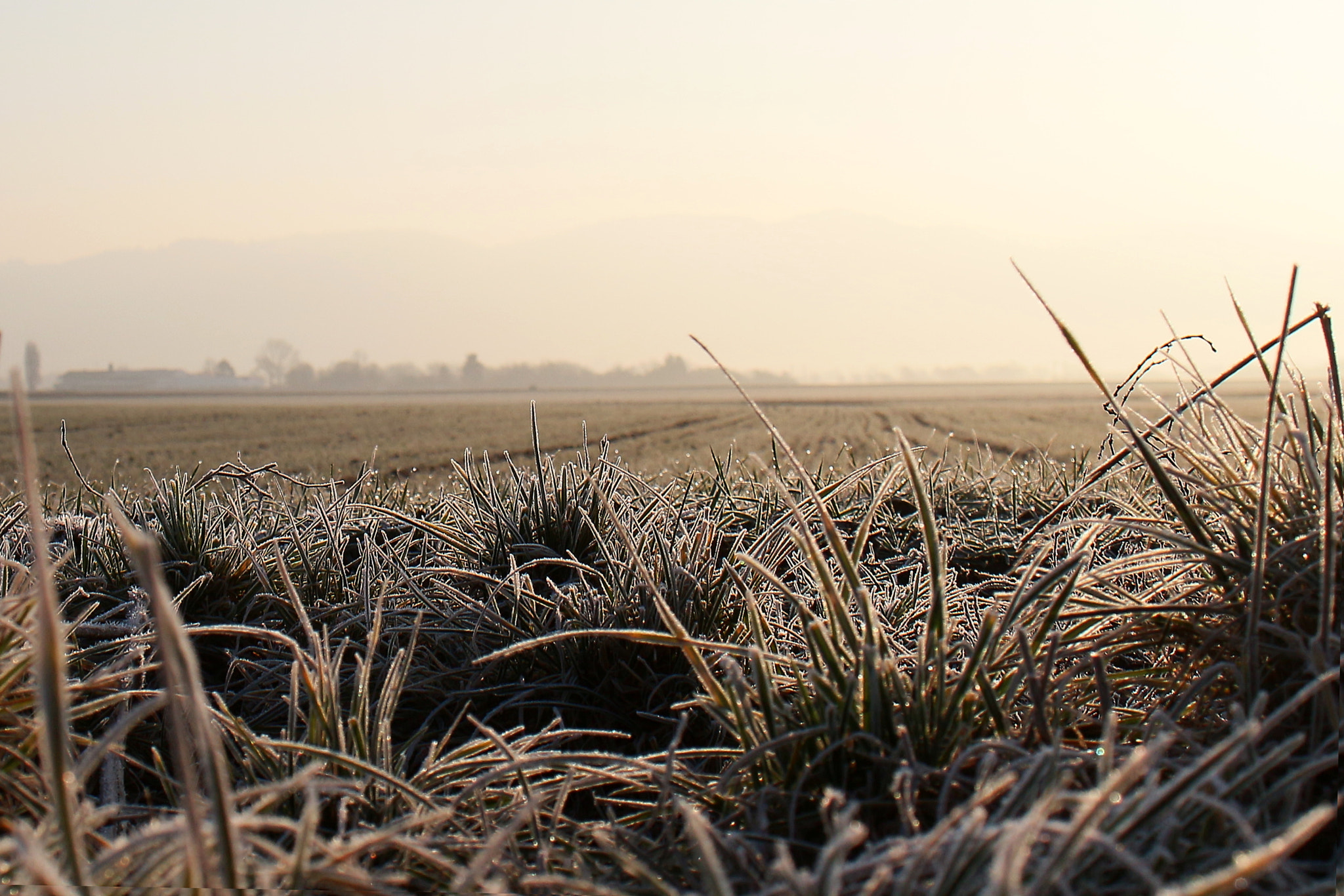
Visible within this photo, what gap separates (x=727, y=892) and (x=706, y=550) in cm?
121

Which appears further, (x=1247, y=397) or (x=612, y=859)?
(x=1247, y=397)

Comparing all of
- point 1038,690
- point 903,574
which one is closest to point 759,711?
point 1038,690

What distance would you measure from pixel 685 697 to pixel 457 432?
30878 mm

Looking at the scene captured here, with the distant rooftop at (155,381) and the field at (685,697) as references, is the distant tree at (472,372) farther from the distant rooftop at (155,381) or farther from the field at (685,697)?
the field at (685,697)

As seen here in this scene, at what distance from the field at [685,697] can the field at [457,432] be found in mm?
2783

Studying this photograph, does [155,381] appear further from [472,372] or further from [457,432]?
[457,432]

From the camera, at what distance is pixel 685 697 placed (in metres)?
1.76

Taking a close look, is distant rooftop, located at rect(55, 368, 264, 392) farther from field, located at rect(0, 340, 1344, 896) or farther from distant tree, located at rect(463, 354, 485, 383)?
field, located at rect(0, 340, 1344, 896)

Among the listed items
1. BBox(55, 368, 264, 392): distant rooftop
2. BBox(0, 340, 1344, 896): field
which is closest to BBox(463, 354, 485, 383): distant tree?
BBox(55, 368, 264, 392): distant rooftop

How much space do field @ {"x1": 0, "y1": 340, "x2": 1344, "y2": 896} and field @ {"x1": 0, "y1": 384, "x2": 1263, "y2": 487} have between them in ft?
9.13

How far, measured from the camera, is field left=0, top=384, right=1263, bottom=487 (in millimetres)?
19719

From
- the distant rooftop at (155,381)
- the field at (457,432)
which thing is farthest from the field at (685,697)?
the distant rooftop at (155,381)

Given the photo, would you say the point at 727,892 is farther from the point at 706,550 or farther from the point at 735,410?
the point at 735,410

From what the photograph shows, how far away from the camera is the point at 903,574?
256cm
